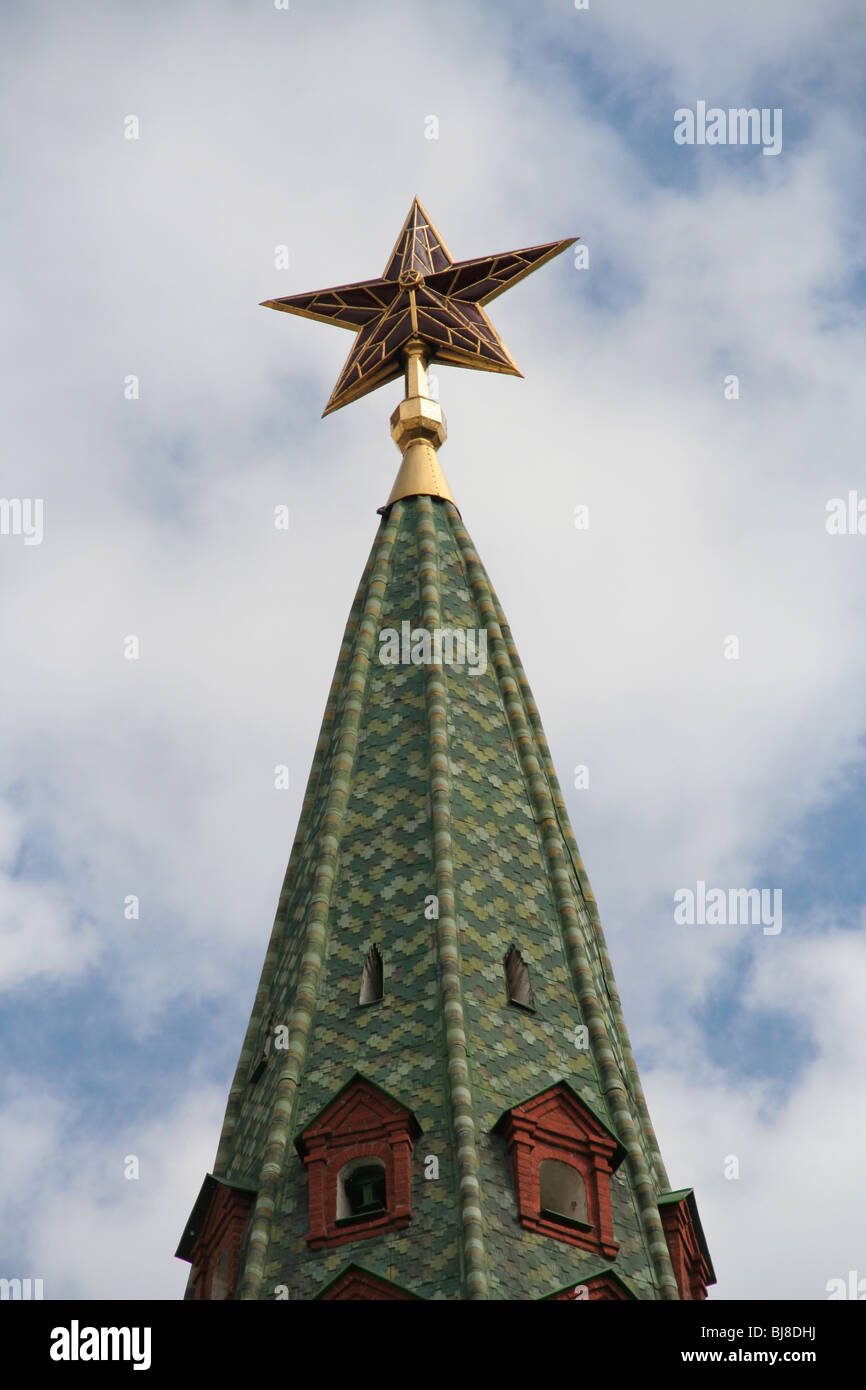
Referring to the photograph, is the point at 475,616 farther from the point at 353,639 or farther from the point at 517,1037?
the point at 517,1037

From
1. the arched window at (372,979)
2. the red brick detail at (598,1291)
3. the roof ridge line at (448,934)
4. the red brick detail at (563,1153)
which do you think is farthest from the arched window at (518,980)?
the red brick detail at (598,1291)

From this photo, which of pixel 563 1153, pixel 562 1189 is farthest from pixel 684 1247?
pixel 563 1153

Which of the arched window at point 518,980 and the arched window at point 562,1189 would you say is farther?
the arched window at point 518,980

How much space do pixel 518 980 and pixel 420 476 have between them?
12.0 meters

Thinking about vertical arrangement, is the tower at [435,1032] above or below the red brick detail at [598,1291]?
above

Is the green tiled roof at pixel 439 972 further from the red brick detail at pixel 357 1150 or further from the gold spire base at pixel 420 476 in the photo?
the gold spire base at pixel 420 476

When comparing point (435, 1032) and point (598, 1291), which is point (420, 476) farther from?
point (598, 1291)

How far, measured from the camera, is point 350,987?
38062mm

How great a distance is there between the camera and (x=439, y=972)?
37.5 meters

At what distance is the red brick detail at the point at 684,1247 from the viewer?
3681cm

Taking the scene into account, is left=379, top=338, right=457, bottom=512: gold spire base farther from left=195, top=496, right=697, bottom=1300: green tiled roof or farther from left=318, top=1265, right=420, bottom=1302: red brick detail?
left=318, top=1265, right=420, bottom=1302: red brick detail

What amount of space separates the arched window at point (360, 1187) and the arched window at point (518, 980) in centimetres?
346
